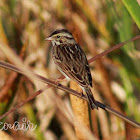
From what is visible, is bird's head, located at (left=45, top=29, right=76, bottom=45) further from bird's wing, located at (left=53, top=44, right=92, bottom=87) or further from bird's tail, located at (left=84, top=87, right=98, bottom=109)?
bird's tail, located at (left=84, top=87, right=98, bottom=109)

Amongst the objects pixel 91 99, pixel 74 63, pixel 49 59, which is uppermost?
pixel 49 59

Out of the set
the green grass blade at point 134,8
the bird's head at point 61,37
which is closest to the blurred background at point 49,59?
the bird's head at point 61,37

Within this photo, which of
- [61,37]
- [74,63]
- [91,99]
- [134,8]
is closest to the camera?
[134,8]

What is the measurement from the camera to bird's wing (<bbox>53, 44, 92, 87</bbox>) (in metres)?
2.03

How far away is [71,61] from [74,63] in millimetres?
35

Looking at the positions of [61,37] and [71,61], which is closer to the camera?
[71,61]

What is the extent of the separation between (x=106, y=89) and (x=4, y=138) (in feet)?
4.63

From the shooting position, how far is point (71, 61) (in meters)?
2.21

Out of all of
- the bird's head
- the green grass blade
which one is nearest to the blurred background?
the bird's head

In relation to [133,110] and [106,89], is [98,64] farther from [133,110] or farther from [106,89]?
[133,110]

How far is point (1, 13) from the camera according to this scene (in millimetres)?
3299

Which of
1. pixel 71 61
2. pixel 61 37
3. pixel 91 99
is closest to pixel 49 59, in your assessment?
pixel 61 37

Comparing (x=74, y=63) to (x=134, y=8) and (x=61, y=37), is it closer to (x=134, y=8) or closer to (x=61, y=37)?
(x=61, y=37)

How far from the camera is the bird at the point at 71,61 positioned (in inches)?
78.2
